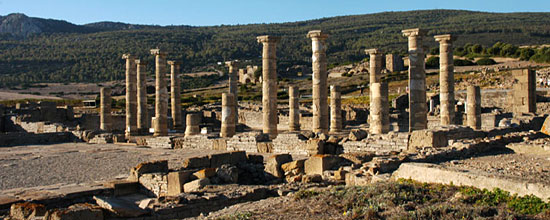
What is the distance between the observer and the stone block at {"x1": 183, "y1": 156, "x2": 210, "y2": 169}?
14.5 m

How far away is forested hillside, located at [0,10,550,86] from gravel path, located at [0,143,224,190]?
196ft

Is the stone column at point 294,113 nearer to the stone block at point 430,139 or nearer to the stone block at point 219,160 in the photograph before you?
the stone block at point 430,139

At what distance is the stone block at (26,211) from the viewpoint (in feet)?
33.6

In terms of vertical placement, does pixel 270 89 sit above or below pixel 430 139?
above

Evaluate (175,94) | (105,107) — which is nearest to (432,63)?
(175,94)

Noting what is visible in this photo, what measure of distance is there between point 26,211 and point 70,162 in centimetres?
874

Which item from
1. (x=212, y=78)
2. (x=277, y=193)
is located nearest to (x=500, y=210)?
(x=277, y=193)

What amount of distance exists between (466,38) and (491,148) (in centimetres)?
9226

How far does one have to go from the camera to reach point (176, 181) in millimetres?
13008

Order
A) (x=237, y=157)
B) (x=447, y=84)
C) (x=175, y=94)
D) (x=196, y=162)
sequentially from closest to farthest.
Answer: (x=196, y=162) → (x=237, y=157) → (x=447, y=84) → (x=175, y=94)

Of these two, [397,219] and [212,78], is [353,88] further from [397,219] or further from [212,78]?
[397,219]

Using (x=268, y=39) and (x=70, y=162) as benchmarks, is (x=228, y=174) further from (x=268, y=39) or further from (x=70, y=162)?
(x=268, y=39)

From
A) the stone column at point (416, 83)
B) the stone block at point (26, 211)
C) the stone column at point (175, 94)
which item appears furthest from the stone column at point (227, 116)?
the stone block at point (26, 211)

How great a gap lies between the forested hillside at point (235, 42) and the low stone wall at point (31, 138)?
54.8 m
